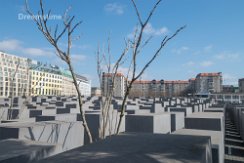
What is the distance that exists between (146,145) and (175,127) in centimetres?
898

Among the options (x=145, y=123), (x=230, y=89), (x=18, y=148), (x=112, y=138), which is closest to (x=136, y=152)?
(x=112, y=138)

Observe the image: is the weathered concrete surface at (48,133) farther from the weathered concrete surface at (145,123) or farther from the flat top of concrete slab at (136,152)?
the weathered concrete surface at (145,123)

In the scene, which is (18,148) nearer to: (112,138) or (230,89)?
(112,138)

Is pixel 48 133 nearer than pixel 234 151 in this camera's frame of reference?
Yes

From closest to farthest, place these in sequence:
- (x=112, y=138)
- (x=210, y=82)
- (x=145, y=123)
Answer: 1. (x=112, y=138)
2. (x=145, y=123)
3. (x=210, y=82)

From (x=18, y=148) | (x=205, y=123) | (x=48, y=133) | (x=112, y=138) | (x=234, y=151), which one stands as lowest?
(x=234, y=151)

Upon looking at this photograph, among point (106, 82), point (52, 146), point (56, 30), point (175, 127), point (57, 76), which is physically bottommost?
point (175, 127)

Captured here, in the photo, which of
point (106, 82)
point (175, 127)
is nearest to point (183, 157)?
point (106, 82)

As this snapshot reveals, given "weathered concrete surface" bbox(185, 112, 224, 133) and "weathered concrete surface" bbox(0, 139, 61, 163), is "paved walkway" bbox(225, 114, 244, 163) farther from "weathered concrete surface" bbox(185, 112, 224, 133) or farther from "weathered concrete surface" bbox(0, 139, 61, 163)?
"weathered concrete surface" bbox(0, 139, 61, 163)

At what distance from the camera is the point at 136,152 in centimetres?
252

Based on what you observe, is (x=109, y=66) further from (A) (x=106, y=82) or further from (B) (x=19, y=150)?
(B) (x=19, y=150)

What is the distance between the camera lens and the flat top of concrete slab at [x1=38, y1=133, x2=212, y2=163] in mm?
2264

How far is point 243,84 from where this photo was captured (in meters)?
119

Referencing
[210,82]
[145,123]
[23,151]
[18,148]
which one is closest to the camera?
[23,151]
